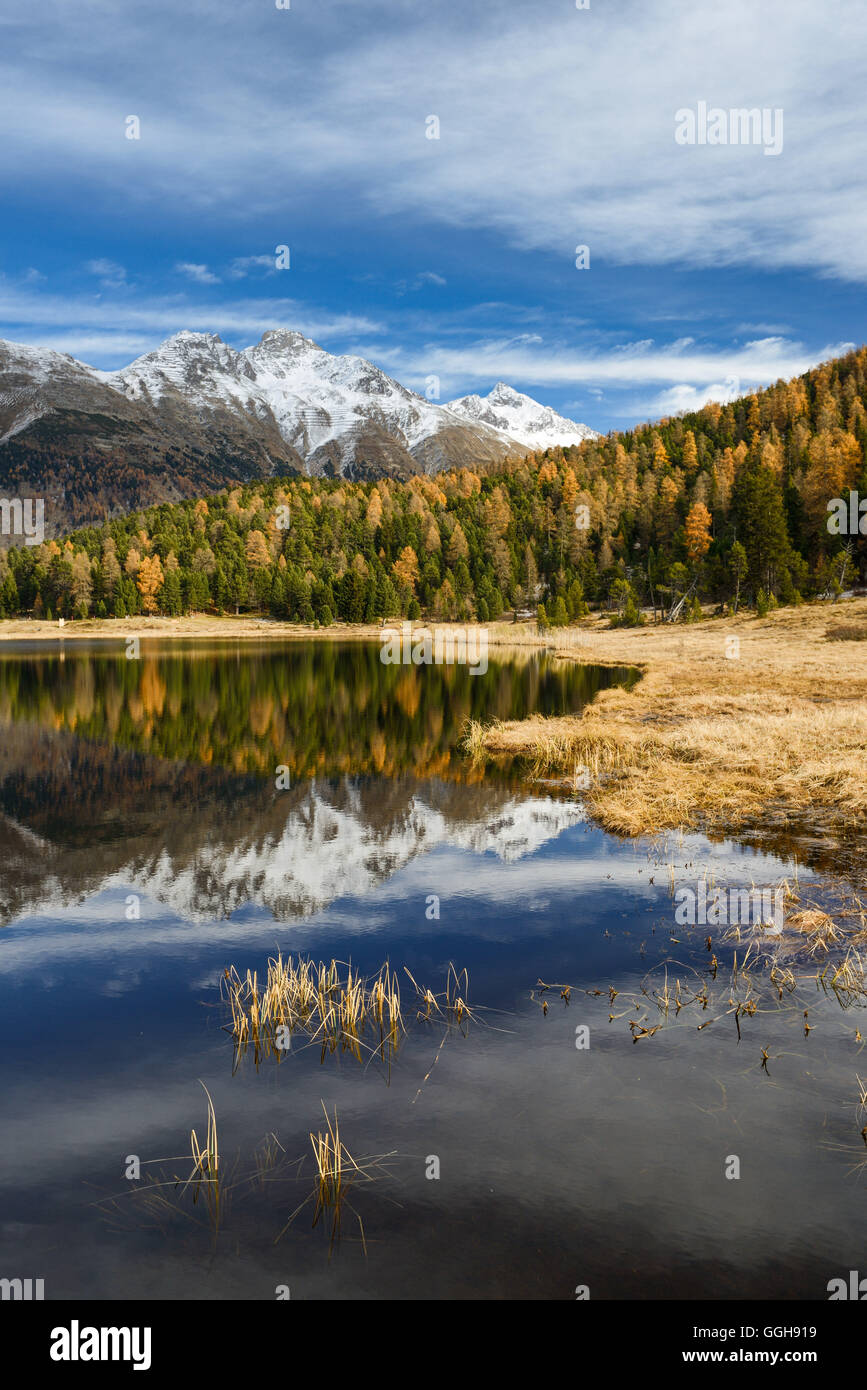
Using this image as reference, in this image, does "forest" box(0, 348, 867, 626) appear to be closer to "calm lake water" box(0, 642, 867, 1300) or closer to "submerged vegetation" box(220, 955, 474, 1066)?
"calm lake water" box(0, 642, 867, 1300)

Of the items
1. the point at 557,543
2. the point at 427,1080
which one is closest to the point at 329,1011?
the point at 427,1080

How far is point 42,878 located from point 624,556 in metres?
135

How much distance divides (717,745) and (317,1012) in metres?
20.6

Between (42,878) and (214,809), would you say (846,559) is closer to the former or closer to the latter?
(214,809)

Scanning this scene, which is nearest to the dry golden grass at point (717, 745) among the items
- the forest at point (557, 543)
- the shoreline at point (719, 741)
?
the shoreline at point (719, 741)

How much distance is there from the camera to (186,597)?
162 metres

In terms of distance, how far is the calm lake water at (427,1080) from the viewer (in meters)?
7.29

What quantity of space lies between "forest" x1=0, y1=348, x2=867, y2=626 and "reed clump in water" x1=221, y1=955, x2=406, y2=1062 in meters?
93.5

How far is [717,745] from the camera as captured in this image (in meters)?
28.3

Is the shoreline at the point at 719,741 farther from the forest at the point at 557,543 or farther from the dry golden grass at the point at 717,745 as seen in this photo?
the forest at the point at 557,543

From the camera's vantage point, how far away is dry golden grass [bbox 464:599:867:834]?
22484mm
